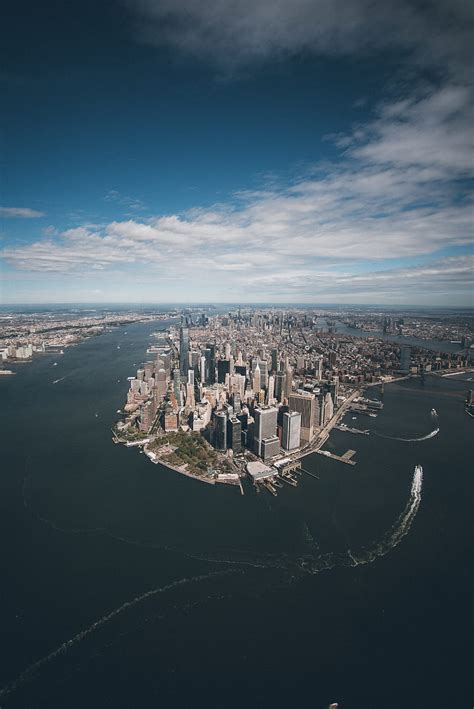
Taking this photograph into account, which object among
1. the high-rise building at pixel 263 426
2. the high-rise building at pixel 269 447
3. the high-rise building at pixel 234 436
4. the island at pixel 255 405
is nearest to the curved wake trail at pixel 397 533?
the island at pixel 255 405

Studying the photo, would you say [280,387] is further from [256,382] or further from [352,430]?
Result: [352,430]

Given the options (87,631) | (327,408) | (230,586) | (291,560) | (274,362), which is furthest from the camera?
(274,362)

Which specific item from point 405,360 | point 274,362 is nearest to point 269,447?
point 274,362

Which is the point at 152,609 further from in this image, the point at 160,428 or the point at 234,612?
the point at 160,428

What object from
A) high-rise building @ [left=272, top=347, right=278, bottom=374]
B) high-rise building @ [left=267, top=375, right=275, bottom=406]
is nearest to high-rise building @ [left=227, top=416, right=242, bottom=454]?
high-rise building @ [left=267, top=375, right=275, bottom=406]

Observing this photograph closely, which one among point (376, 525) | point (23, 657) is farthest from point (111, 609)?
point (376, 525)

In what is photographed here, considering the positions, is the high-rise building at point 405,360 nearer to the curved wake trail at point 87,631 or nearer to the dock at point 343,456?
the dock at point 343,456
